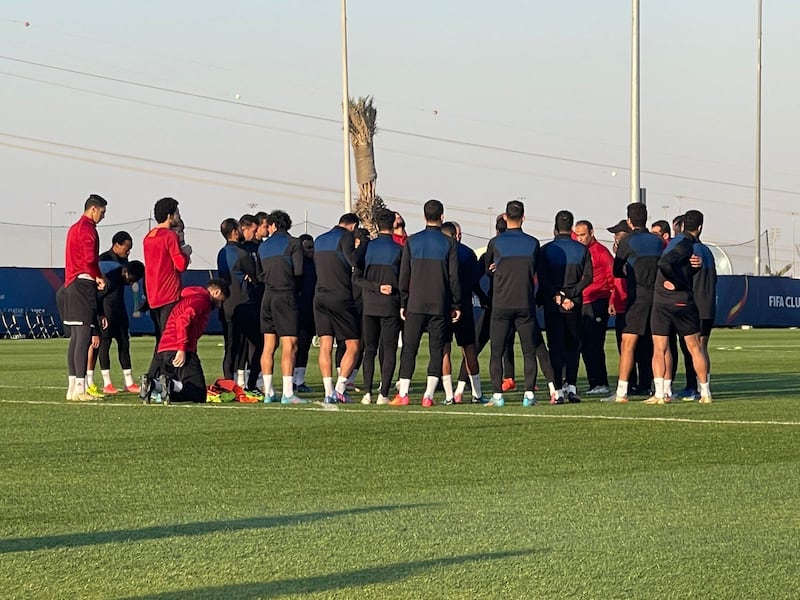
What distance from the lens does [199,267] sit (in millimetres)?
43938

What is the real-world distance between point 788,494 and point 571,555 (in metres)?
2.38

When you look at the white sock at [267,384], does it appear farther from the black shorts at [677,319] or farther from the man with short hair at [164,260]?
the black shorts at [677,319]

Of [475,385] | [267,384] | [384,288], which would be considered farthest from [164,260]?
[475,385]

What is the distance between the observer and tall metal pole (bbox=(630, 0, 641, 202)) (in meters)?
29.5

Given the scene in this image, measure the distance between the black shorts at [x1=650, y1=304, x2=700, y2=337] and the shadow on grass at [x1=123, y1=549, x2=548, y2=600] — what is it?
9.20 metres

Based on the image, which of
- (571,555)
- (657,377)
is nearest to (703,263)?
(657,377)

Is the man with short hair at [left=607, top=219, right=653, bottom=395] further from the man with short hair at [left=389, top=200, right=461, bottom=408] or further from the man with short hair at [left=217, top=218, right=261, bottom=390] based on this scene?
the man with short hair at [left=217, top=218, right=261, bottom=390]

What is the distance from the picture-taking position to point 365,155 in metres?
43.1

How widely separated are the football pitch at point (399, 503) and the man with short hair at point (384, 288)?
1.34 metres

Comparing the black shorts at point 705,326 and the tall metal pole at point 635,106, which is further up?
the tall metal pole at point 635,106

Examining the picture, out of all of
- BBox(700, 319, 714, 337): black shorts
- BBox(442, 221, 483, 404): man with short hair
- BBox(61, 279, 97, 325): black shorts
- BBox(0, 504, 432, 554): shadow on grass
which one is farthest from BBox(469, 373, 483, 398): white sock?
BBox(0, 504, 432, 554): shadow on grass

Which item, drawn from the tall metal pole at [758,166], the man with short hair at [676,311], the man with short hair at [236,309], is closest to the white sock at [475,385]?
the man with short hair at [676,311]

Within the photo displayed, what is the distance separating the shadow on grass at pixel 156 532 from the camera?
265 inches

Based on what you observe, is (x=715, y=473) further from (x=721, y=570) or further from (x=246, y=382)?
(x=246, y=382)
